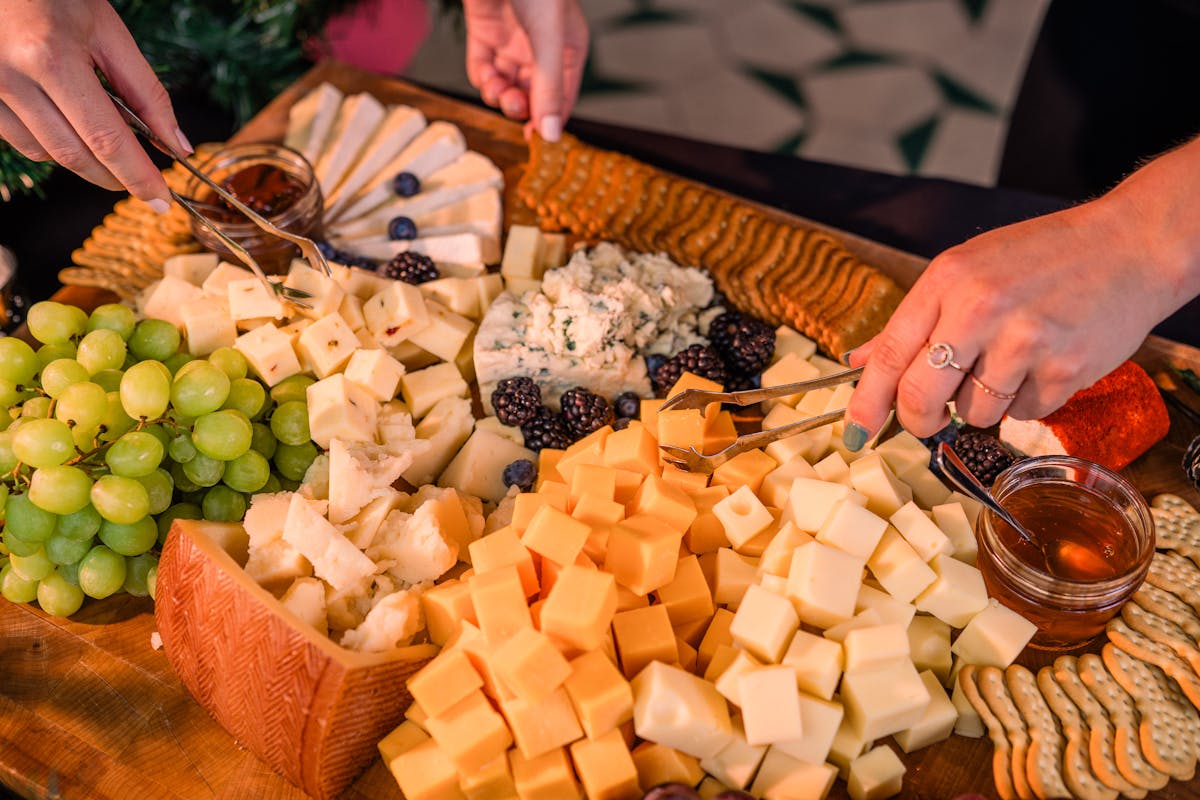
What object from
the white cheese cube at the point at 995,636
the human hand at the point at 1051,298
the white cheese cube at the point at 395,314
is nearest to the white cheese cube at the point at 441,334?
the white cheese cube at the point at 395,314

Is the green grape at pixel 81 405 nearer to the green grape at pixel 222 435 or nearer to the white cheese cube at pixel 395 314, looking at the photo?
the green grape at pixel 222 435

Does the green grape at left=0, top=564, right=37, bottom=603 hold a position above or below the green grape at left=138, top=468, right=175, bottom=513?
below

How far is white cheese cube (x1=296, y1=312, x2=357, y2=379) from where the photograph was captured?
181 centimetres

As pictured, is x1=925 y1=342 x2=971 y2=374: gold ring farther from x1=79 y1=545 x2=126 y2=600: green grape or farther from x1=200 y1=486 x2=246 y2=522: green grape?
x1=79 y1=545 x2=126 y2=600: green grape

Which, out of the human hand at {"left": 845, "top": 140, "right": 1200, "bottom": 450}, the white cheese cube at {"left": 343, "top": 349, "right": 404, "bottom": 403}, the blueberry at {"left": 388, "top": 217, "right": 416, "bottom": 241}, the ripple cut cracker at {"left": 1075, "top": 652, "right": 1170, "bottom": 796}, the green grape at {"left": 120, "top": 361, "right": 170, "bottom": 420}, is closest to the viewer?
the human hand at {"left": 845, "top": 140, "right": 1200, "bottom": 450}

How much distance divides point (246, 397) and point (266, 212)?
598 mm

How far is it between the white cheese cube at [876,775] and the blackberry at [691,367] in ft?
2.61

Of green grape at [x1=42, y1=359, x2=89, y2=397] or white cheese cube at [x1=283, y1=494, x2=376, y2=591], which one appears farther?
green grape at [x1=42, y1=359, x2=89, y2=397]

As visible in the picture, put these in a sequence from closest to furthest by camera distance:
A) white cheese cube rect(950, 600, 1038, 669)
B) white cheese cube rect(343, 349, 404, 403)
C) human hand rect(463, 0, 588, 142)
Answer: white cheese cube rect(950, 600, 1038, 669) < white cheese cube rect(343, 349, 404, 403) < human hand rect(463, 0, 588, 142)

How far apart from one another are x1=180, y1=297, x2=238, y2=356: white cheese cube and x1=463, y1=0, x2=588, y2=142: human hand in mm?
863

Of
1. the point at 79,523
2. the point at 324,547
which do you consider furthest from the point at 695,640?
the point at 79,523

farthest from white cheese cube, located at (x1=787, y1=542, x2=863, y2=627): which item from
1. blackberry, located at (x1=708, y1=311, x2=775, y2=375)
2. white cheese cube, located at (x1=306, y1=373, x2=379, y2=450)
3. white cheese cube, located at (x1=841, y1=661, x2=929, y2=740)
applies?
white cheese cube, located at (x1=306, y1=373, x2=379, y2=450)

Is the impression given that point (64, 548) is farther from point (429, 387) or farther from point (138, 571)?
point (429, 387)

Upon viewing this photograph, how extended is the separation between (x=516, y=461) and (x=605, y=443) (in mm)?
234
